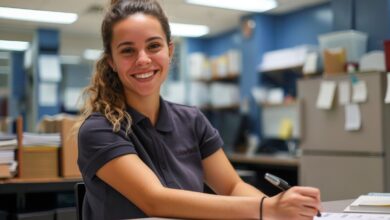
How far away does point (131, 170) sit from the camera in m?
1.15

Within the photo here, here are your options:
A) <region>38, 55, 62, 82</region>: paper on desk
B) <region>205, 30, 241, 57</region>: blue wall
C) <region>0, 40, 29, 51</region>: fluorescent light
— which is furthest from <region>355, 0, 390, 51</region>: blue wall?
<region>0, 40, 29, 51</region>: fluorescent light

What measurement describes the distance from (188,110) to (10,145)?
1541mm

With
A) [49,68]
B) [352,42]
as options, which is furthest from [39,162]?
[49,68]

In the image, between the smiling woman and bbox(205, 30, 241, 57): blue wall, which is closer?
the smiling woman

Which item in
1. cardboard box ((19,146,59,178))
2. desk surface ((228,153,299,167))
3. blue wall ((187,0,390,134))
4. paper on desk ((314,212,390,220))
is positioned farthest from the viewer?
blue wall ((187,0,390,134))

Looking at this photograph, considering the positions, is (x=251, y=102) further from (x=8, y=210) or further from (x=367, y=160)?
(x=8, y=210)

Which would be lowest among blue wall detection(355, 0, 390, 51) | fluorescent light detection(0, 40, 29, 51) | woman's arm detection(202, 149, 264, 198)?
woman's arm detection(202, 149, 264, 198)

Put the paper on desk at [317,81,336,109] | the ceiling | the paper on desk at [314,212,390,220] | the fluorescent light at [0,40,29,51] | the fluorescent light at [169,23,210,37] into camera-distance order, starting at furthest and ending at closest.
→ the fluorescent light at [0,40,29,51] → the fluorescent light at [169,23,210,37] → the ceiling → the paper on desk at [317,81,336,109] → the paper on desk at [314,212,390,220]

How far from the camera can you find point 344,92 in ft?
11.7

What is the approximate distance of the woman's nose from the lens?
1.29m

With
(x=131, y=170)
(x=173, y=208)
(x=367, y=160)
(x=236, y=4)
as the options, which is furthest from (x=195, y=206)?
(x=236, y=4)

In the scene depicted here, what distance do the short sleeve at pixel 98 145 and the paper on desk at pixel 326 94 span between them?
271 cm

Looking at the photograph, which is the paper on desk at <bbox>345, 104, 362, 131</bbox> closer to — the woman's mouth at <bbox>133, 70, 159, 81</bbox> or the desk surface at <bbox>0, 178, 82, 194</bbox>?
the desk surface at <bbox>0, 178, 82, 194</bbox>

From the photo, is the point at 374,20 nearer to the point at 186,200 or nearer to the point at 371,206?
the point at 371,206
